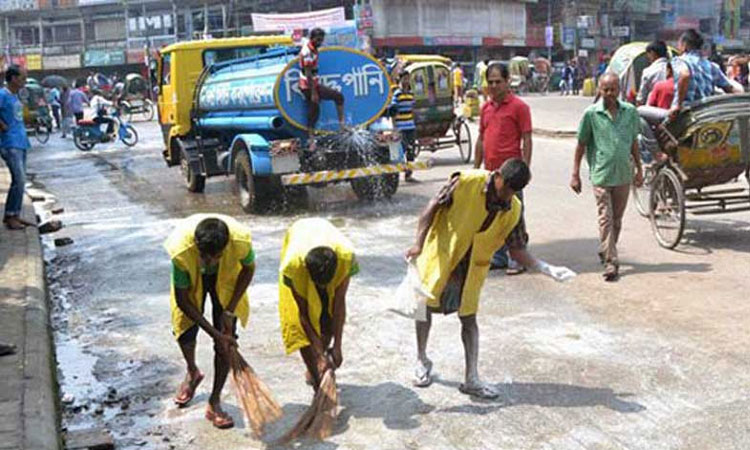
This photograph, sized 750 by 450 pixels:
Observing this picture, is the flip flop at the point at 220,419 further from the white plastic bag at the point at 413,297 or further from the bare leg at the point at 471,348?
the bare leg at the point at 471,348

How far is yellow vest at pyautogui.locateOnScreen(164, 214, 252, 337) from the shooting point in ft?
13.7

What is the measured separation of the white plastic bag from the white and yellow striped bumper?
6.18 meters

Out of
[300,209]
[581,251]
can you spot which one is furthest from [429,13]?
[581,251]

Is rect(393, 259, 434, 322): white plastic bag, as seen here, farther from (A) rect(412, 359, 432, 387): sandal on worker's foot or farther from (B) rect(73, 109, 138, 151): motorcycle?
(B) rect(73, 109, 138, 151): motorcycle

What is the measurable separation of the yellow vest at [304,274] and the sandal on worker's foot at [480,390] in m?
0.90

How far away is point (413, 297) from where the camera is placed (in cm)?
457

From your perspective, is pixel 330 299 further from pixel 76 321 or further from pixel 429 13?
pixel 429 13

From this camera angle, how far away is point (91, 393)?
518 centimetres

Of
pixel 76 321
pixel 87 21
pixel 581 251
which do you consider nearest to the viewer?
pixel 76 321

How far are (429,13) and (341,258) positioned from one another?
153 feet

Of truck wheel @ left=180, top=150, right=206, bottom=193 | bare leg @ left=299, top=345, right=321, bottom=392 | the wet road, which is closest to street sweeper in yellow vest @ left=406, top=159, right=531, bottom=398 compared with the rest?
the wet road

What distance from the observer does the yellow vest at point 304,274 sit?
165 inches

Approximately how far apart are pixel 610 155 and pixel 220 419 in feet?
13.2

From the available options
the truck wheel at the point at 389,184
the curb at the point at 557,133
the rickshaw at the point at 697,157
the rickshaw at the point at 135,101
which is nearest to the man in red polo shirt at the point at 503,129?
the rickshaw at the point at 697,157
